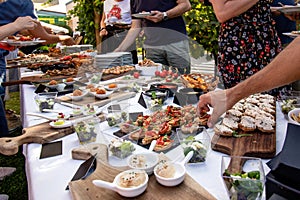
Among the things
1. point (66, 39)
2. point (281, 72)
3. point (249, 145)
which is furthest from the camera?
point (66, 39)

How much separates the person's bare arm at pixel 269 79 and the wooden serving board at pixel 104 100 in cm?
60

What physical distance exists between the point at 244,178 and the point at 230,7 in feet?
3.49

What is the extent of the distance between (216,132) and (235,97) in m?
0.13

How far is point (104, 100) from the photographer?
1465 millimetres

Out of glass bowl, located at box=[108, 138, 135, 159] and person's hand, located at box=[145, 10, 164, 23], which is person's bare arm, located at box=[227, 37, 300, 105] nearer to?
glass bowl, located at box=[108, 138, 135, 159]

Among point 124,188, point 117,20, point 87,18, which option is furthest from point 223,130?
point 87,18

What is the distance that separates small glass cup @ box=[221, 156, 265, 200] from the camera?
2.05 feet

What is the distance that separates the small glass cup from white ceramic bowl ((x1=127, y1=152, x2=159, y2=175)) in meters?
0.19

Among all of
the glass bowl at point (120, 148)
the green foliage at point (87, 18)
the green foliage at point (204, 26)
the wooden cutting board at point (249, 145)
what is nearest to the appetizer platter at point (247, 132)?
the wooden cutting board at point (249, 145)

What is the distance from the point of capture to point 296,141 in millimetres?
663

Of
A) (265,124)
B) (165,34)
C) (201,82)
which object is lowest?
(265,124)

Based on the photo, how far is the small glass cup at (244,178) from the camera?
0.63 m

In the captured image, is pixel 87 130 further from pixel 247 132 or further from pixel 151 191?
pixel 247 132

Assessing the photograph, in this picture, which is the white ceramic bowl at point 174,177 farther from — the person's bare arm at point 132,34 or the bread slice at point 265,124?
the person's bare arm at point 132,34
